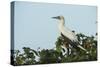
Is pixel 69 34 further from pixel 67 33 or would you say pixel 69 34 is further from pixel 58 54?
pixel 58 54

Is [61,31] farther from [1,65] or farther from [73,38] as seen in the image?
[1,65]

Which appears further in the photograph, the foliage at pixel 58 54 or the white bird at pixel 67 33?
the white bird at pixel 67 33

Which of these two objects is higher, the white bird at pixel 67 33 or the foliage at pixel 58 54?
the white bird at pixel 67 33

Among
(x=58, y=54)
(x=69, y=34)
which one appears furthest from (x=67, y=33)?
(x=58, y=54)

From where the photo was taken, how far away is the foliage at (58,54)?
73.5 inches

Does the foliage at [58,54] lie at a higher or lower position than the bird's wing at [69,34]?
lower

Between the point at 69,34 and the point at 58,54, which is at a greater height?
the point at 69,34

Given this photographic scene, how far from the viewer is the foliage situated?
6.12 ft

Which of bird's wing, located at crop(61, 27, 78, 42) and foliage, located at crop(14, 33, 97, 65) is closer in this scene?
foliage, located at crop(14, 33, 97, 65)

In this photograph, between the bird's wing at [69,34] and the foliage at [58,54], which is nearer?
the foliage at [58,54]

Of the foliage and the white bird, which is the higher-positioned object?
the white bird

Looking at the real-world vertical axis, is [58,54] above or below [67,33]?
below

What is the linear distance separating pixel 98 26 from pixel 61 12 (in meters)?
0.46

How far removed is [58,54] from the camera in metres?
1.98
